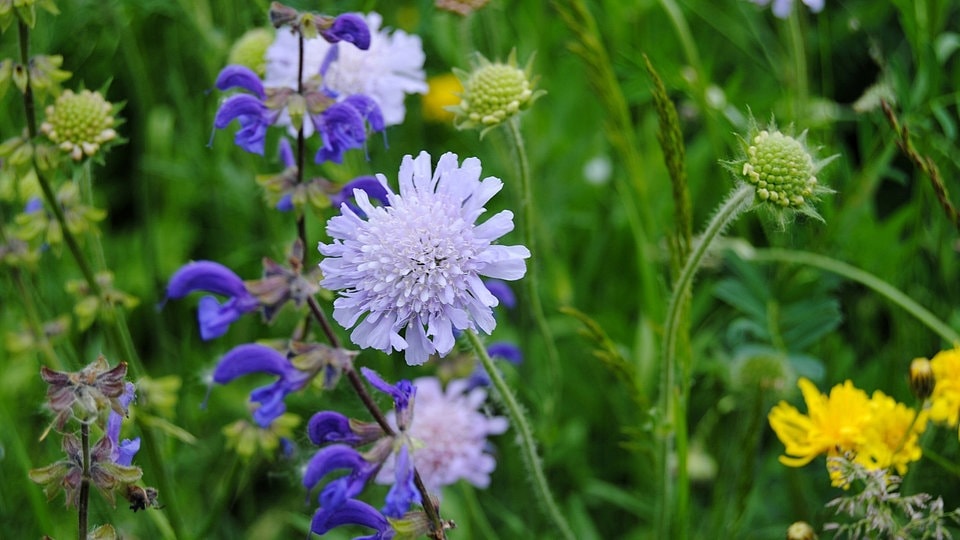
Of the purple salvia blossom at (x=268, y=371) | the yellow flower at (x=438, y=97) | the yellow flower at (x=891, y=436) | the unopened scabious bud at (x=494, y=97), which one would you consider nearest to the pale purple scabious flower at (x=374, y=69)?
the unopened scabious bud at (x=494, y=97)

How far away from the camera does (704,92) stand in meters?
2.03

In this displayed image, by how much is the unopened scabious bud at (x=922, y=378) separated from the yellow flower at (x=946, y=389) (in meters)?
0.07

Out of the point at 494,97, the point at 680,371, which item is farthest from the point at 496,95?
the point at 680,371

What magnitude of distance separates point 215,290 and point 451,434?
56 cm

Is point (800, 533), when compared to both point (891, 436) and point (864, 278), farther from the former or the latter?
point (864, 278)

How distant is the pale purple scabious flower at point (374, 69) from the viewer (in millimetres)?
1706

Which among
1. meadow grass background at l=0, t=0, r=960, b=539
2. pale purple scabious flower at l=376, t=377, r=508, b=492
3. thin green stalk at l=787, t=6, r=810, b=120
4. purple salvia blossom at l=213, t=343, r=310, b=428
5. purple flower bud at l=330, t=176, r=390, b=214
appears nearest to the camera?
purple salvia blossom at l=213, t=343, r=310, b=428

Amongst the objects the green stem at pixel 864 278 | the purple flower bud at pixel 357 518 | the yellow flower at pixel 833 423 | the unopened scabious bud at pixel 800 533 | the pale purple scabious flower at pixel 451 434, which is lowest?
the pale purple scabious flower at pixel 451 434

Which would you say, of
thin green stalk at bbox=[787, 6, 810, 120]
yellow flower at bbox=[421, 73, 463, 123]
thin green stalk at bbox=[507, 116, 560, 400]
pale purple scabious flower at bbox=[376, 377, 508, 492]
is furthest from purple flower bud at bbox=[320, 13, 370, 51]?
yellow flower at bbox=[421, 73, 463, 123]

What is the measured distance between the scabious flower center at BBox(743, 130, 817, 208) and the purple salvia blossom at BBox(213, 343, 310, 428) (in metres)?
0.63

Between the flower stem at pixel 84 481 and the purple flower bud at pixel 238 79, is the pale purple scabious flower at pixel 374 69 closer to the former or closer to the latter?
the purple flower bud at pixel 238 79

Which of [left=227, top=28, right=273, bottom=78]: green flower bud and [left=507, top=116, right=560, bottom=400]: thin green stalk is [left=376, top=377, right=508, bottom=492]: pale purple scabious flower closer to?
[left=507, top=116, right=560, bottom=400]: thin green stalk

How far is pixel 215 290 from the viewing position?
149 centimetres

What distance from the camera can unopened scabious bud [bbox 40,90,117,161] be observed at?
1.54m
